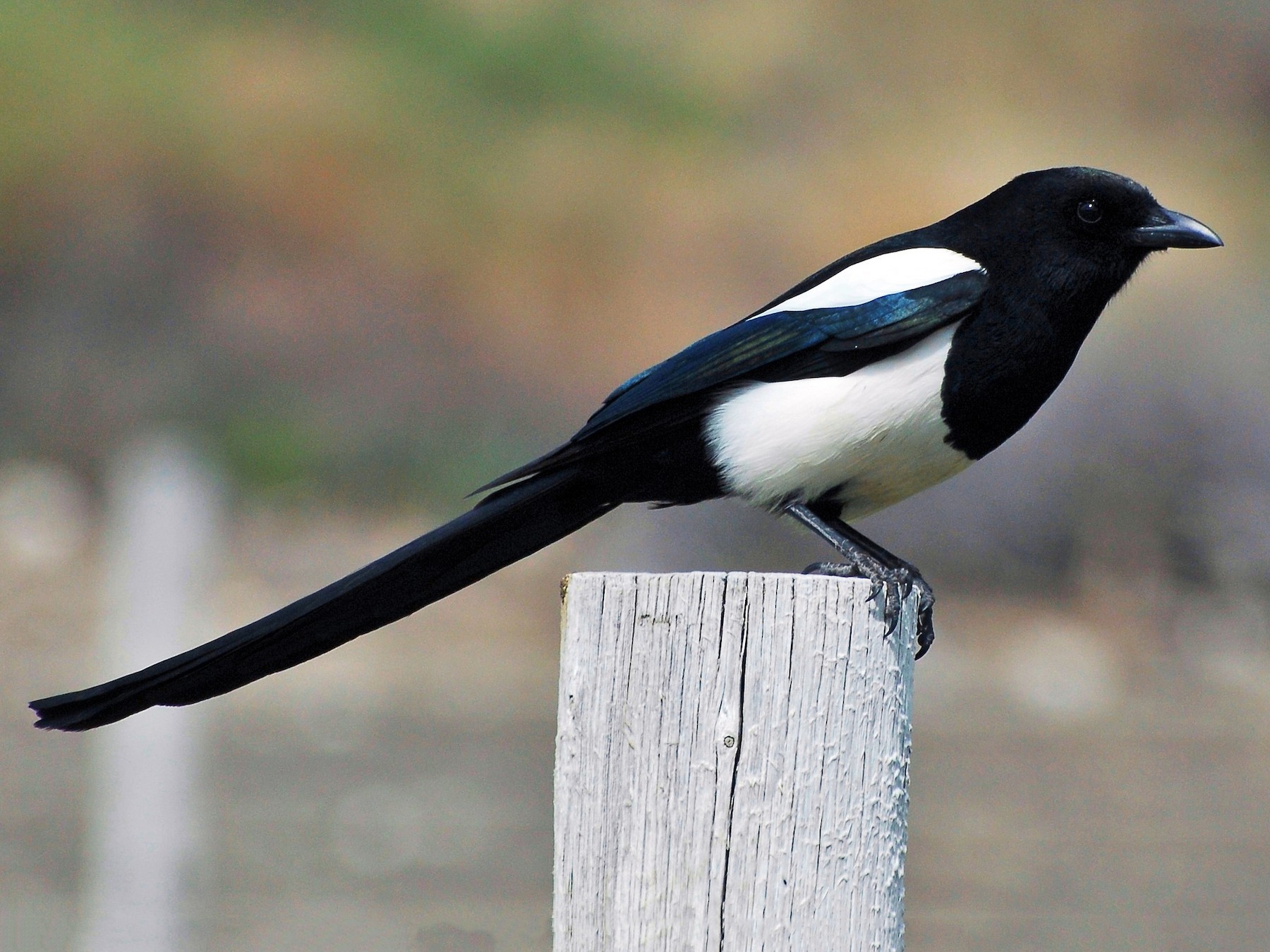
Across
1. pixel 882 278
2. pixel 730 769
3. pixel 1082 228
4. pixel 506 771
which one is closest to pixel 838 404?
pixel 882 278

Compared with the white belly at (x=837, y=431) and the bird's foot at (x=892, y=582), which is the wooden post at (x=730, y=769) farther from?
the white belly at (x=837, y=431)

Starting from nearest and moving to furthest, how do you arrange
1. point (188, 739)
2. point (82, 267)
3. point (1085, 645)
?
point (188, 739), point (1085, 645), point (82, 267)

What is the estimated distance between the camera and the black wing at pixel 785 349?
9.35 feet

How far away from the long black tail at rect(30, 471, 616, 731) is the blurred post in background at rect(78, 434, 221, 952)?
1412 mm

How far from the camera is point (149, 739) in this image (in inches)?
160

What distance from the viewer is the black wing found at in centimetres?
285

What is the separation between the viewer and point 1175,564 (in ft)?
32.4

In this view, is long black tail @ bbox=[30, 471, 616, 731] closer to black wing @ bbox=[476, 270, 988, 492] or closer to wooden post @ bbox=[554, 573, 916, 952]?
black wing @ bbox=[476, 270, 988, 492]

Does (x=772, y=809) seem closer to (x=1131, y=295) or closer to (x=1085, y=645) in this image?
(x=1085, y=645)

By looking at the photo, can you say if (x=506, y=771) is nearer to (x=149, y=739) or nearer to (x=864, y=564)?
(x=149, y=739)

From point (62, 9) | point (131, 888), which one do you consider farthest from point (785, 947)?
point (62, 9)

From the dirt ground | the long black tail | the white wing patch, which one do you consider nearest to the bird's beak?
the white wing patch

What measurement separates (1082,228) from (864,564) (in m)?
0.81

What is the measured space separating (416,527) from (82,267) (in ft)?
11.9
